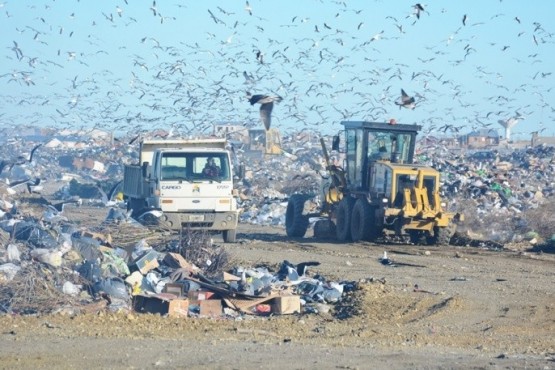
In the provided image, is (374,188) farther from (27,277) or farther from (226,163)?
(27,277)

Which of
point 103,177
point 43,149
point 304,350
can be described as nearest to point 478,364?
point 304,350

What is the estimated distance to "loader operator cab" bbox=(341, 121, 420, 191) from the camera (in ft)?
73.1

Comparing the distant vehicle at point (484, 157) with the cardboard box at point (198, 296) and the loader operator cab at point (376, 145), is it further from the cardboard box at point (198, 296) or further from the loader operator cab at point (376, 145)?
the cardboard box at point (198, 296)

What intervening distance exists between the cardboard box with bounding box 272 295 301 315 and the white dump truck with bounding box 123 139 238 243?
825 centimetres

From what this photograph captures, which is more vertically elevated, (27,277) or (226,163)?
(226,163)

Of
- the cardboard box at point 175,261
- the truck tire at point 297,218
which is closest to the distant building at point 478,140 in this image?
the truck tire at point 297,218

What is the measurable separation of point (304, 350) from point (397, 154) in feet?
44.4

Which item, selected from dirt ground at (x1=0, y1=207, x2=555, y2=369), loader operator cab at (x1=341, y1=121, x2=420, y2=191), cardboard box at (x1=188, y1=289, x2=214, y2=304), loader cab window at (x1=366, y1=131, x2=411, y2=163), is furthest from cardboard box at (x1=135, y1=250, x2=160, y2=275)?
loader cab window at (x1=366, y1=131, x2=411, y2=163)

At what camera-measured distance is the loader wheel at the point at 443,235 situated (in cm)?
2180

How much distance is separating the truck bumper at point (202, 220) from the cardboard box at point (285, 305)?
8213mm

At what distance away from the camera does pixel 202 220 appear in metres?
20.9

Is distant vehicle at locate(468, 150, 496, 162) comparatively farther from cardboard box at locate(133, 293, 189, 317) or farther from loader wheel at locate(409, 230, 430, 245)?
cardboard box at locate(133, 293, 189, 317)

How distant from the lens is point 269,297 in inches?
493

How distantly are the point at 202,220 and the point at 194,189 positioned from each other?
1.99 feet
